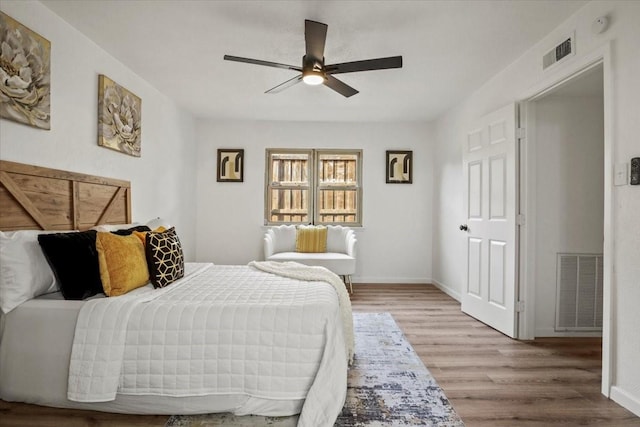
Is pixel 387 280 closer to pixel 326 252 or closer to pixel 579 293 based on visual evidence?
pixel 326 252

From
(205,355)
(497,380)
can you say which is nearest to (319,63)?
(205,355)

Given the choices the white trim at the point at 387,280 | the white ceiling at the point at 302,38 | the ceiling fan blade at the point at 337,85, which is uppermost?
the white ceiling at the point at 302,38

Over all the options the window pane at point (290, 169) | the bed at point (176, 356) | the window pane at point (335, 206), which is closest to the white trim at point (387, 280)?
the window pane at point (335, 206)

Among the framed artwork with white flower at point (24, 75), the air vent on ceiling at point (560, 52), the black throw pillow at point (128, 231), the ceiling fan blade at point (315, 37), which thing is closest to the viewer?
the framed artwork with white flower at point (24, 75)

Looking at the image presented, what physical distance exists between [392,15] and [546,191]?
2.05m

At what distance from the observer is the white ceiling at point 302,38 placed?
2.30 meters

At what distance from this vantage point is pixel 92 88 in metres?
2.81

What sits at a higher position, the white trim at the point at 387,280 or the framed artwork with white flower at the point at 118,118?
the framed artwork with white flower at the point at 118,118

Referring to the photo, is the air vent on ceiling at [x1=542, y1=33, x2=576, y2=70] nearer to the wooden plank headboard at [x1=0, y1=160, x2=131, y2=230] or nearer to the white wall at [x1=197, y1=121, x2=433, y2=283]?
the white wall at [x1=197, y1=121, x2=433, y2=283]

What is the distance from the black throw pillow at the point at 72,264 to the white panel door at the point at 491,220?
3.21m

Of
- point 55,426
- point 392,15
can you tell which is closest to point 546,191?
point 392,15

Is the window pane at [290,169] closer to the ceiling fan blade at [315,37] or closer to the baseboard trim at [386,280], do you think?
the baseboard trim at [386,280]

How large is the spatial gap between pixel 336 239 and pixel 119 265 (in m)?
3.31

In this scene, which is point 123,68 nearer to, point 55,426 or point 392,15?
point 392,15
